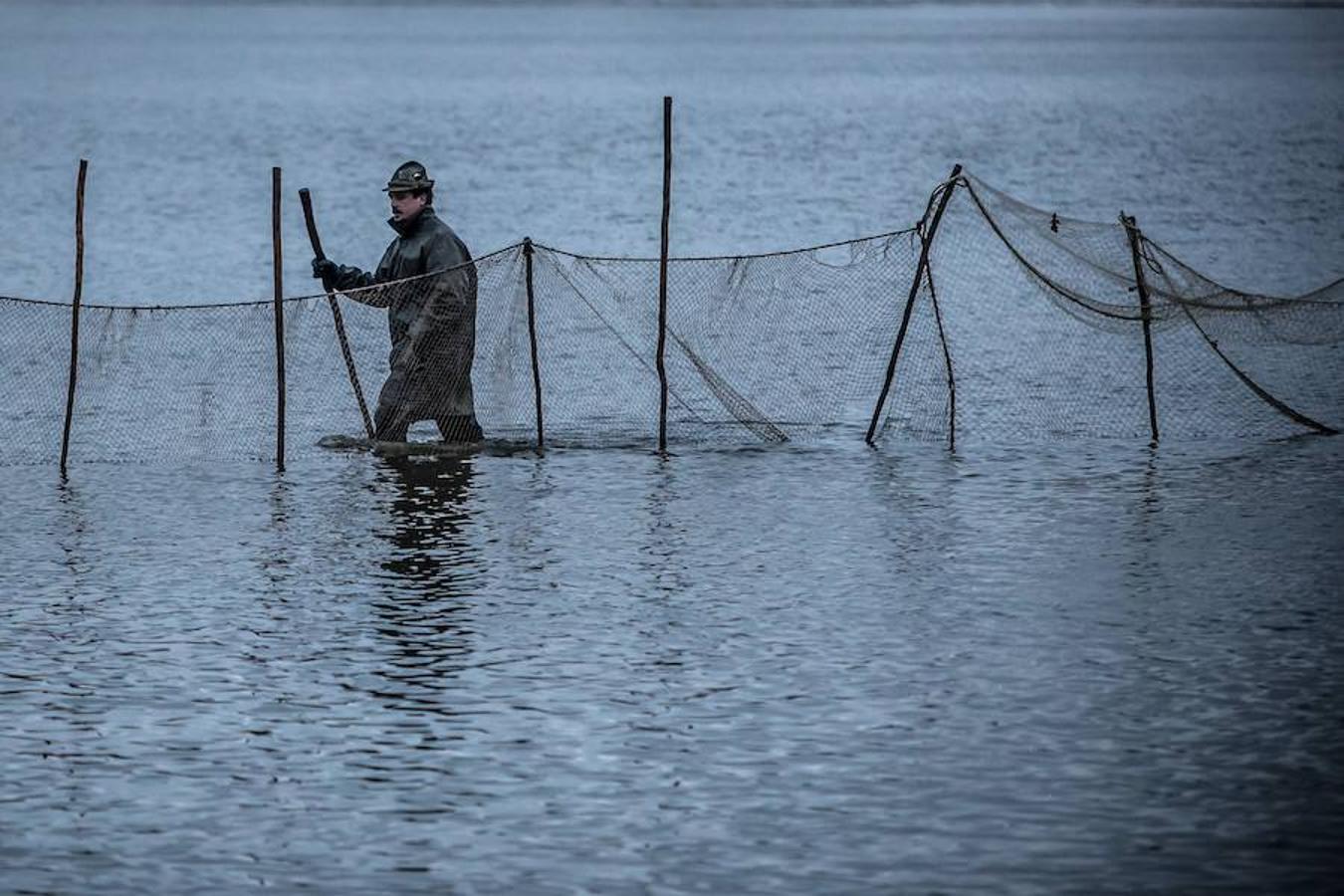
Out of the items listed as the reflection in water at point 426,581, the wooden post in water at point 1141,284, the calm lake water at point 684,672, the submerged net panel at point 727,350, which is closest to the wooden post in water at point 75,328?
the calm lake water at point 684,672

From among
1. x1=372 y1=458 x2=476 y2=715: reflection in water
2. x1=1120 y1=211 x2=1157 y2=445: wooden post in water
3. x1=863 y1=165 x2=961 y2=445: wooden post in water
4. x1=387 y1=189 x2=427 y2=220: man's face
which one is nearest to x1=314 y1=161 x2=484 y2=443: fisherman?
x1=387 y1=189 x2=427 y2=220: man's face

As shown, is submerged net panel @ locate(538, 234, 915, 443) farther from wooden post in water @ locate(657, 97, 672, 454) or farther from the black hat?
the black hat

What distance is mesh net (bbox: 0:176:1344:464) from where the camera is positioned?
17.1 metres

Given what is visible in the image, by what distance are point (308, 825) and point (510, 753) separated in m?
1.12

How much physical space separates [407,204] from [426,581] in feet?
13.8

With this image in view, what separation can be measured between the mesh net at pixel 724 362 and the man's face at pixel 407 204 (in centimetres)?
55

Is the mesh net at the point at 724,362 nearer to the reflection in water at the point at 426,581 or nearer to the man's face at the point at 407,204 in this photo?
the man's face at the point at 407,204

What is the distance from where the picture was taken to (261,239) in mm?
38938

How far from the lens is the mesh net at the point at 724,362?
1714cm

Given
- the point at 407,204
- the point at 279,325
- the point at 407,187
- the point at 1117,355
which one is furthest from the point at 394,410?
the point at 1117,355

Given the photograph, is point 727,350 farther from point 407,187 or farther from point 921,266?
point 407,187

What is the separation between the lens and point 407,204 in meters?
16.7

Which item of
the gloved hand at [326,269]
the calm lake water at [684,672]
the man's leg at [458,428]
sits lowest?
the calm lake water at [684,672]

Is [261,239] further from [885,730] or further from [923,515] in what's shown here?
[885,730]
